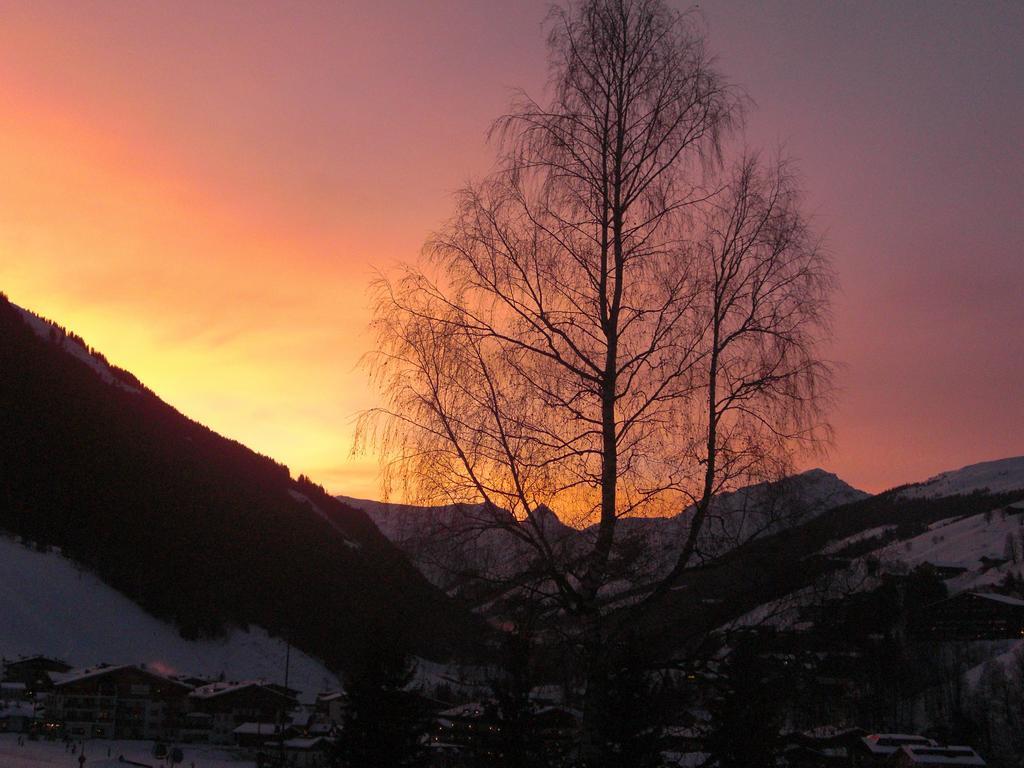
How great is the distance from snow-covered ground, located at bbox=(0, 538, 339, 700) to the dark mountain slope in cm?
346

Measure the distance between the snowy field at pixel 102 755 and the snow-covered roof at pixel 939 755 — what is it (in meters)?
38.9

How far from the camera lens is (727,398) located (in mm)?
11672

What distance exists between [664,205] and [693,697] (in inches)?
272

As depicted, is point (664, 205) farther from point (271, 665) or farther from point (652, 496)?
point (271, 665)

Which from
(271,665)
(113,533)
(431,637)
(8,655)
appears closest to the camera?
(431,637)

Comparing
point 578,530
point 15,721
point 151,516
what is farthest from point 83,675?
point 578,530

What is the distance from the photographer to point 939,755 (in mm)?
51125

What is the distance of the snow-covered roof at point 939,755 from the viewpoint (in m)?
49.8

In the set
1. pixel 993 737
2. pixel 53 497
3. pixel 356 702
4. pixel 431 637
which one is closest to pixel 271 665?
pixel 53 497

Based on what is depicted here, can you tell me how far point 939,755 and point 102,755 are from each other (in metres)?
50.2

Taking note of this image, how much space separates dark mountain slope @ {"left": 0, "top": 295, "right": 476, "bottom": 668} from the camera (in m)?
152

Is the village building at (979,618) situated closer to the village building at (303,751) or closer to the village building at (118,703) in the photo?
the village building at (303,751)

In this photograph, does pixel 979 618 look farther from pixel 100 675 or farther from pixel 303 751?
pixel 100 675

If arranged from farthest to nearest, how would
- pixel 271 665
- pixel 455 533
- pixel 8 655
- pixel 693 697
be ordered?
1. pixel 271 665
2. pixel 8 655
3. pixel 693 697
4. pixel 455 533
